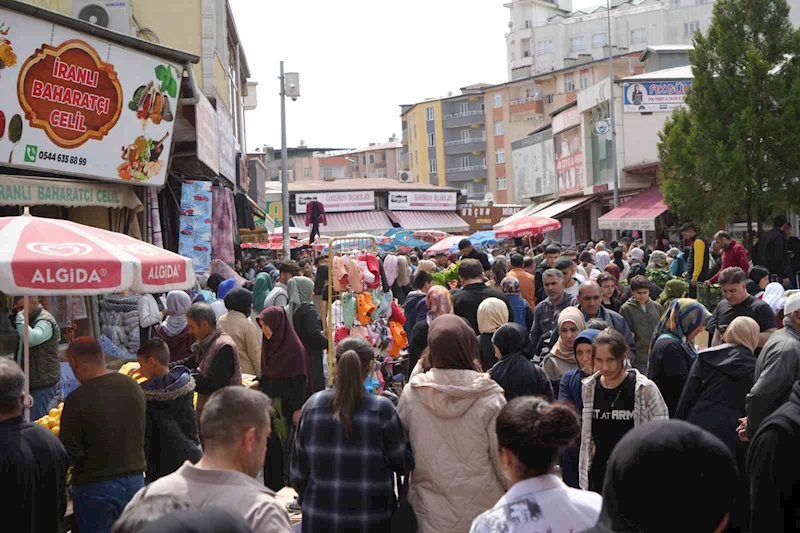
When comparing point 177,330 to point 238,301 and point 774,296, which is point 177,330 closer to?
point 238,301

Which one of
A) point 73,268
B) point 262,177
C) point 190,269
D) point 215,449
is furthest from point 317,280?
point 262,177

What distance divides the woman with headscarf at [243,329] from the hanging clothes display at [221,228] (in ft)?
19.7

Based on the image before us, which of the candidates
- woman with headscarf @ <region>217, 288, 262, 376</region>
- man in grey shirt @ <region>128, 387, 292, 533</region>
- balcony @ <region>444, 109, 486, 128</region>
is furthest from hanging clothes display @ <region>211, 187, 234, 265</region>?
balcony @ <region>444, 109, 486, 128</region>

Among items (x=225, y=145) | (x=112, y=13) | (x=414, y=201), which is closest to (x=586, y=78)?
(x=414, y=201)

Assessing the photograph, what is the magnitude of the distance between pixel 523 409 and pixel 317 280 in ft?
26.2

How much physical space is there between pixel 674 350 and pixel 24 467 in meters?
4.44

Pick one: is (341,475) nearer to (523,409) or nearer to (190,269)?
(523,409)

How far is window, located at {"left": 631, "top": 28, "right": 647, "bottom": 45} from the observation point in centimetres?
7612

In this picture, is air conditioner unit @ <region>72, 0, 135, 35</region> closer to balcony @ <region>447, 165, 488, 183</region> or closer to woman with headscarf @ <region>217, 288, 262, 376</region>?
woman with headscarf @ <region>217, 288, 262, 376</region>

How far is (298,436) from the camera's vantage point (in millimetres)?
4941

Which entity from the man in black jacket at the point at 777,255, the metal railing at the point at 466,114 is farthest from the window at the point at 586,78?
the man in black jacket at the point at 777,255

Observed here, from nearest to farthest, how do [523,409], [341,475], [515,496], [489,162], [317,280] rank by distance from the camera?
[515,496] → [523,409] → [341,475] → [317,280] → [489,162]

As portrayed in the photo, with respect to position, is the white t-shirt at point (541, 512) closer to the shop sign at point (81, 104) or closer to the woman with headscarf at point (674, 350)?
the woman with headscarf at point (674, 350)

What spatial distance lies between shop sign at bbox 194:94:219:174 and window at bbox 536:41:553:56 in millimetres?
71560
